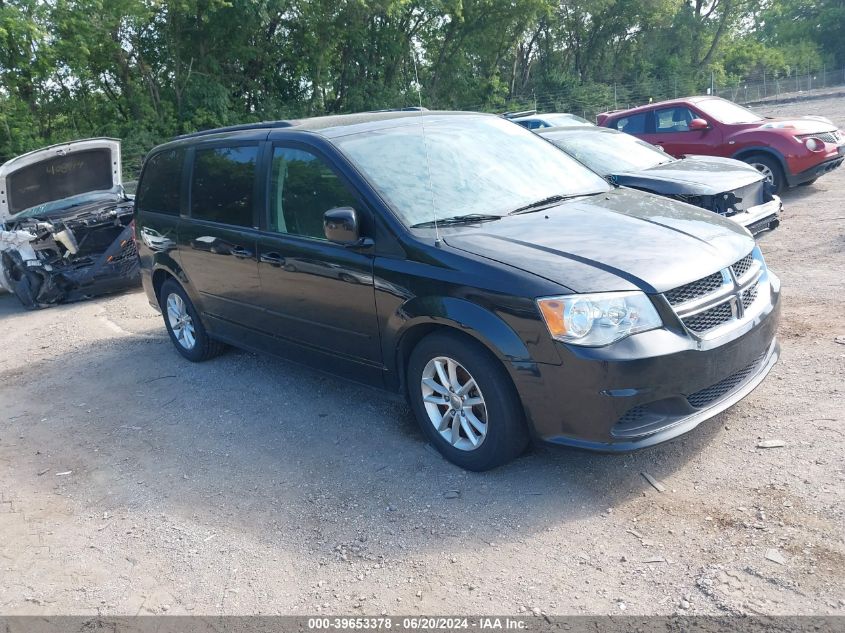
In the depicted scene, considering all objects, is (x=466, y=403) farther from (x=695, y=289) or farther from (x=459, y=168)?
(x=459, y=168)

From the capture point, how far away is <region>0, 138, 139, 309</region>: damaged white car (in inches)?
387

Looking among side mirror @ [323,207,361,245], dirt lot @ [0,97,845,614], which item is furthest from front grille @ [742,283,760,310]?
side mirror @ [323,207,361,245]

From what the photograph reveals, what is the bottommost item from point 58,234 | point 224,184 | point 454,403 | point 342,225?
point 454,403

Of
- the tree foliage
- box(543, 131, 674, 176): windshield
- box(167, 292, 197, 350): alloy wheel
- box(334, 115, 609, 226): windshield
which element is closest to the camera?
box(334, 115, 609, 226): windshield

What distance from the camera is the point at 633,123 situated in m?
12.9

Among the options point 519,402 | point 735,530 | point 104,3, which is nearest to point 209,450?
point 519,402

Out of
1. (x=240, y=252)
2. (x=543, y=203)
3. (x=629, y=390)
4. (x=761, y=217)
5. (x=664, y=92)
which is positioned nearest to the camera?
(x=629, y=390)

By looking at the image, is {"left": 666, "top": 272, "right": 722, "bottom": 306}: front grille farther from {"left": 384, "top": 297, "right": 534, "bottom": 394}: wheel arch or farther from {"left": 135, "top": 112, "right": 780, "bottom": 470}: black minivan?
{"left": 384, "top": 297, "right": 534, "bottom": 394}: wheel arch

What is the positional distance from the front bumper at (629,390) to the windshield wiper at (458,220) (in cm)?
110

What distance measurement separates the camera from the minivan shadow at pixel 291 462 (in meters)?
3.71

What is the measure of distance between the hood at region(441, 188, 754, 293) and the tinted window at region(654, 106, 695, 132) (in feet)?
26.6

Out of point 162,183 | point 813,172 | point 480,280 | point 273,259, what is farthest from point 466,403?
point 813,172

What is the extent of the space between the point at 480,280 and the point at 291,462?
5.59 ft

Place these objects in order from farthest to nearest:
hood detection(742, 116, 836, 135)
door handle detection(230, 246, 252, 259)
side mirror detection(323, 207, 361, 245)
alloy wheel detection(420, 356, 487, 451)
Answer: hood detection(742, 116, 836, 135), door handle detection(230, 246, 252, 259), side mirror detection(323, 207, 361, 245), alloy wheel detection(420, 356, 487, 451)
